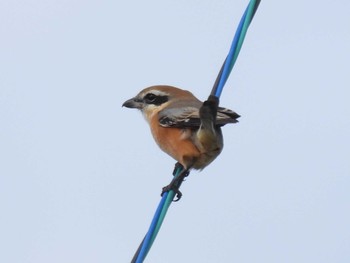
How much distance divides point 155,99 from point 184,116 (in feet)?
2.40

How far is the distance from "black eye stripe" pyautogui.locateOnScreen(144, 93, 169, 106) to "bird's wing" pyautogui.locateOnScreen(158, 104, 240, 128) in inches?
9.5

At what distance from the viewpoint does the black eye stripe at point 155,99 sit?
249 inches

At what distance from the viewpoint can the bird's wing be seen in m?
5.07

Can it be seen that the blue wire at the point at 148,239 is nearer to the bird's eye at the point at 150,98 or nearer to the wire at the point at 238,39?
the wire at the point at 238,39

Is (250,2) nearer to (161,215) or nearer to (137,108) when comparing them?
(161,215)

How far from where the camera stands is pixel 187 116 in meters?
5.64

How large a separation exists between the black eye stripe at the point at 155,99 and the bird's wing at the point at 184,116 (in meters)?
0.24

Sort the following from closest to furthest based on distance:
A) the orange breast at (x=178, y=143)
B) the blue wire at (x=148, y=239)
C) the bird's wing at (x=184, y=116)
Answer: the blue wire at (x=148, y=239), the bird's wing at (x=184, y=116), the orange breast at (x=178, y=143)

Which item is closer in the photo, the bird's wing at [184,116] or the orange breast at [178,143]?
the bird's wing at [184,116]

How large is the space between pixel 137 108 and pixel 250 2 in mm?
2809

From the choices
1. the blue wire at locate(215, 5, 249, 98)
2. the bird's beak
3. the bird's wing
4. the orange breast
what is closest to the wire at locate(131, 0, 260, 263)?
the blue wire at locate(215, 5, 249, 98)

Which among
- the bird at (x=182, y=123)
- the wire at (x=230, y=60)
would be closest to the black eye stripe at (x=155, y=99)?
the bird at (x=182, y=123)

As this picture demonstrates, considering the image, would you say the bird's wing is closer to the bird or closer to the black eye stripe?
the bird

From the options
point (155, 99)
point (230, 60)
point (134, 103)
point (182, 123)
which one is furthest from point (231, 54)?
point (134, 103)
